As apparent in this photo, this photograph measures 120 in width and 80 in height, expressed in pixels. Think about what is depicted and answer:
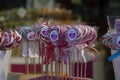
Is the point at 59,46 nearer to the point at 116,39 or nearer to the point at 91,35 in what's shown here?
the point at 91,35

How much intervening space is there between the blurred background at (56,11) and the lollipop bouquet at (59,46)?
16.1 inches

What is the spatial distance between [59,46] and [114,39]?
0.78ft

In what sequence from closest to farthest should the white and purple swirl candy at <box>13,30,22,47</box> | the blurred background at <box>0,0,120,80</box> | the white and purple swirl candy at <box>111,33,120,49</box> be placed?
the white and purple swirl candy at <box>111,33,120,49</box> → the white and purple swirl candy at <box>13,30,22,47</box> → the blurred background at <box>0,0,120,80</box>

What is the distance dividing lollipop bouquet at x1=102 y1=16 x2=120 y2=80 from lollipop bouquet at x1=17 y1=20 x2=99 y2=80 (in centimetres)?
6

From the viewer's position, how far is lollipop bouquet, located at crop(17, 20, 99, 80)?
147cm

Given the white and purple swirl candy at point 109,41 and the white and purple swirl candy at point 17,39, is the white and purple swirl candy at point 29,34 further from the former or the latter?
the white and purple swirl candy at point 109,41

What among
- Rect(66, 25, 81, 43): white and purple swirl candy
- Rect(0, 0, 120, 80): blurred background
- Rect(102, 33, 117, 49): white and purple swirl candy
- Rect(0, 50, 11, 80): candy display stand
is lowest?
Rect(0, 50, 11, 80): candy display stand

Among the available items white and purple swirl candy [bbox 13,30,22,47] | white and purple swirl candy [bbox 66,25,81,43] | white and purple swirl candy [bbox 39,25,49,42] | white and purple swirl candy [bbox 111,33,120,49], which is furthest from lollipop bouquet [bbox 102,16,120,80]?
white and purple swirl candy [bbox 13,30,22,47]

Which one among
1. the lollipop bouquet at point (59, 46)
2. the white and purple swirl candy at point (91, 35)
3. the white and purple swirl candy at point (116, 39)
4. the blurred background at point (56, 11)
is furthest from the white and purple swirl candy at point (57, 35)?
the blurred background at point (56, 11)

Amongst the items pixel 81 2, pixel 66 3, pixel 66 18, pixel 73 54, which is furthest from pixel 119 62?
pixel 81 2

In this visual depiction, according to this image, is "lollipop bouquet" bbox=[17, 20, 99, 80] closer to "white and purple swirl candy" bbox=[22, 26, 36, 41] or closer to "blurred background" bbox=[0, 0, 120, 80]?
"white and purple swirl candy" bbox=[22, 26, 36, 41]

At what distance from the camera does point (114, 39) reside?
146cm

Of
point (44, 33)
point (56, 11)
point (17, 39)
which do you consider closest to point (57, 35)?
point (44, 33)

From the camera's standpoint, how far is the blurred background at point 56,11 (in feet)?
10.2
